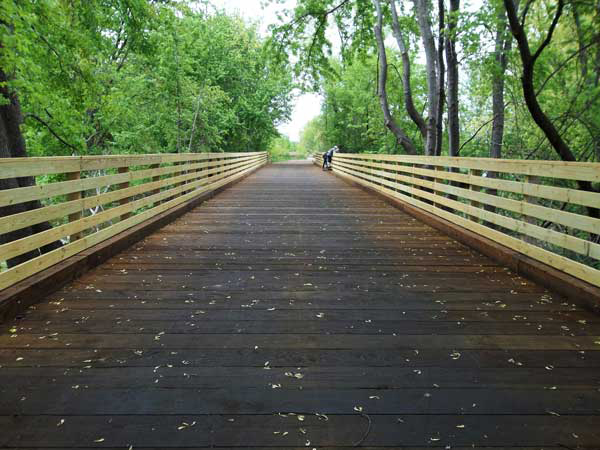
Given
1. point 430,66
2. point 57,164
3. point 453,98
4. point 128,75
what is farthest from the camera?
point 128,75

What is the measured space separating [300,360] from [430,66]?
33.2ft

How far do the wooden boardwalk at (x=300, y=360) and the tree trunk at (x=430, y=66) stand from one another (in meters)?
7.27

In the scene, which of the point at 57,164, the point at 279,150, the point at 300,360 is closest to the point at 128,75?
the point at 57,164

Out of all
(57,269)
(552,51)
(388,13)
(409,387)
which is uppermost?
(388,13)

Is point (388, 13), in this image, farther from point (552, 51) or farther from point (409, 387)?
point (409, 387)

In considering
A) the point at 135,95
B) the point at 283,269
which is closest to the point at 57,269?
the point at 283,269

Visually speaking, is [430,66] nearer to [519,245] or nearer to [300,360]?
[519,245]

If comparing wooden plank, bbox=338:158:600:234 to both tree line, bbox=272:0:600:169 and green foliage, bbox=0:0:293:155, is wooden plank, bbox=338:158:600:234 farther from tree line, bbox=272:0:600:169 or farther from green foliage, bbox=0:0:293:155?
green foliage, bbox=0:0:293:155

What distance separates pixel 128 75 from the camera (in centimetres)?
1812

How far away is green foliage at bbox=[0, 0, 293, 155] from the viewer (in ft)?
28.4

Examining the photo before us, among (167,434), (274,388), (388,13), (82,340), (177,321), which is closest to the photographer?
(167,434)

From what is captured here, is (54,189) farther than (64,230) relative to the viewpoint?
No

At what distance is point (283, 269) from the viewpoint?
476cm

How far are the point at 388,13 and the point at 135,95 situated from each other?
10.2 metres
